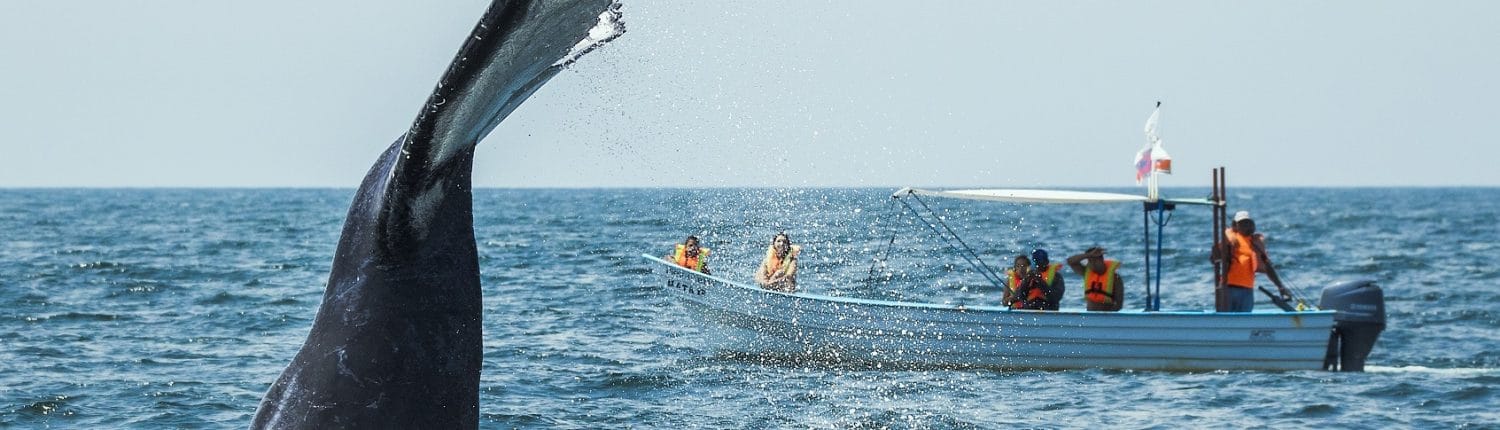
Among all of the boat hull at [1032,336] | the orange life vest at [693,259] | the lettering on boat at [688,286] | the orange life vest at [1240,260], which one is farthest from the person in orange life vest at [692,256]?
the orange life vest at [1240,260]

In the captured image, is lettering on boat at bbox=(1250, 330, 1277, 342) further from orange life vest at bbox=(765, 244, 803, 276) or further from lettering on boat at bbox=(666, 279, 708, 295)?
lettering on boat at bbox=(666, 279, 708, 295)

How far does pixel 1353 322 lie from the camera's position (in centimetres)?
1908

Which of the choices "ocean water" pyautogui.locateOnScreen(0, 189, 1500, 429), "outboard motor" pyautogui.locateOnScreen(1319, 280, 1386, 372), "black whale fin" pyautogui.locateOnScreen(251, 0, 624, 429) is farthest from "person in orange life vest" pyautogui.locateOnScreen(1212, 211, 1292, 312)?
"black whale fin" pyautogui.locateOnScreen(251, 0, 624, 429)

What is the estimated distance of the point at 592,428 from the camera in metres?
14.8

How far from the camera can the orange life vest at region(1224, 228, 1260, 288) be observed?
18.9m

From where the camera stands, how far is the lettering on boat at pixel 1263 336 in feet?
62.7

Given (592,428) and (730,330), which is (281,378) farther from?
(730,330)

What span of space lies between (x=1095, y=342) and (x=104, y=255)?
3369 centimetres

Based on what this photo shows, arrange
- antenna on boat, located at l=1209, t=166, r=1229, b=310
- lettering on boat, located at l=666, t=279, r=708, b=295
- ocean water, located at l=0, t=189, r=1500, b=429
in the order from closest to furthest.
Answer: ocean water, located at l=0, t=189, r=1500, b=429 → antenna on boat, located at l=1209, t=166, r=1229, b=310 → lettering on boat, located at l=666, t=279, r=708, b=295

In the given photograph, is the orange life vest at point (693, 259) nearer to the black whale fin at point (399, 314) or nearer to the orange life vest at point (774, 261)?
the orange life vest at point (774, 261)

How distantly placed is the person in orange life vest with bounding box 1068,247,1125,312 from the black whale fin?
54.4 ft

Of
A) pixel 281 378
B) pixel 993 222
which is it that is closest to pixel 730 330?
pixel 281 378

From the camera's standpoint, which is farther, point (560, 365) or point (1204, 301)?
point (1204, 301)

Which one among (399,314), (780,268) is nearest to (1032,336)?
(780,268)
